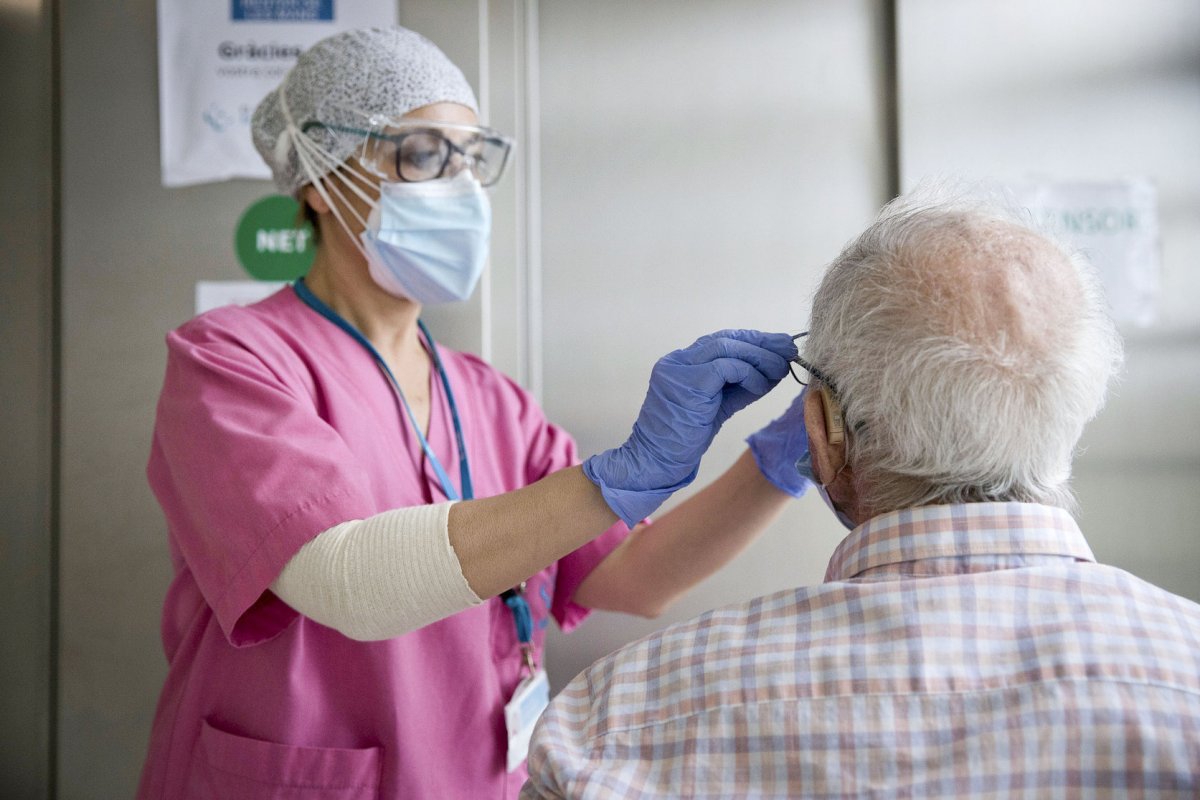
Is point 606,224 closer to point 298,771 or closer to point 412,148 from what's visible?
point 412,148

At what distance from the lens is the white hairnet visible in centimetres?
134

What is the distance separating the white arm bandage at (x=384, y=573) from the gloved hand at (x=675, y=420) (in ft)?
0.61

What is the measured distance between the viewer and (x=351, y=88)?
134cm

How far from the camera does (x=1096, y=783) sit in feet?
2.29

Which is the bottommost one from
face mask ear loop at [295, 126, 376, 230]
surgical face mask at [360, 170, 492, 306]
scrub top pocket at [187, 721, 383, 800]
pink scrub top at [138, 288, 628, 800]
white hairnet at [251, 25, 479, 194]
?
scrub top pocket at [187, 721, 383, 800]

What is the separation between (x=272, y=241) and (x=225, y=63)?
0.32 meters

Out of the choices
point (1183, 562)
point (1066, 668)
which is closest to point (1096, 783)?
point (1066, 668)

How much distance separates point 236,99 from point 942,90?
4.10 feet

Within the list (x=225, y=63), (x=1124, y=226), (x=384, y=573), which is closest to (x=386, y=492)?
(x=384, y=573)

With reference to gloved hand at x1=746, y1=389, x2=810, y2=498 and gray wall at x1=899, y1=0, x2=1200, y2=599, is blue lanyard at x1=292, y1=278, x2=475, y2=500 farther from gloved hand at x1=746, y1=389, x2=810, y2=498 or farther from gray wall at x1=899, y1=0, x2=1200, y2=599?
gray wall at x1=899, y1=0, x2=1200, y2=599

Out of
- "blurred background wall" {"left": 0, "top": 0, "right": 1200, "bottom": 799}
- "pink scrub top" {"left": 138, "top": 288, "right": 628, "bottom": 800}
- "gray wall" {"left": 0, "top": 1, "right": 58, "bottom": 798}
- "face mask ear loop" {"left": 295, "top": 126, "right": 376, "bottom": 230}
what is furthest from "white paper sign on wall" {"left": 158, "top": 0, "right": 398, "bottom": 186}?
"pink scrub top" {"left": 138, "top": 288, "right": 628, "bottom": 800}

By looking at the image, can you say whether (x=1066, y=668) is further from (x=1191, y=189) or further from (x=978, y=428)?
(x=1191, y=189)

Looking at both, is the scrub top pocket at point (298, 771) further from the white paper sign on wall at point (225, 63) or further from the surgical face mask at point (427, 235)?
the white paper sign on wall at point (225, 63)

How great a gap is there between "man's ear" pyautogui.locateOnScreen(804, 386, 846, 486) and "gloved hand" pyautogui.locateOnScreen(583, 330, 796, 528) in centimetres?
13
